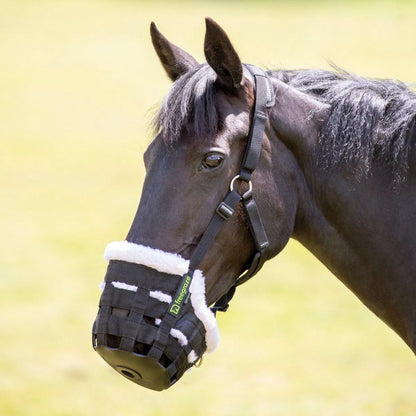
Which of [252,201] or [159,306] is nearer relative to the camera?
[159,306]

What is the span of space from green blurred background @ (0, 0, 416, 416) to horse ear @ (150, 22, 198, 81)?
0.31 m

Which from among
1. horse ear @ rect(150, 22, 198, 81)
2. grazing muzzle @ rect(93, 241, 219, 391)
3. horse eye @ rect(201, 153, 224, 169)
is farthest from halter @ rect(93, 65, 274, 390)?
horse ear @ rect(150, 22, 198, 81)

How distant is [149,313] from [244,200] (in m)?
0.62

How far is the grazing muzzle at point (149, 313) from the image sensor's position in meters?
2.84

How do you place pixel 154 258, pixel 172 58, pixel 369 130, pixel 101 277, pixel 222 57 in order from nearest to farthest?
pixel 154 258
pixel 222 57
pixel 369 130
pixel 172 58
pixel 101 277

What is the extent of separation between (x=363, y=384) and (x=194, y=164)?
5.87 m

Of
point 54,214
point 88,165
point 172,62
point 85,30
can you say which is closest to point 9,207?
point 54,214

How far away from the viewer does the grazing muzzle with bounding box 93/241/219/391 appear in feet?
9.32

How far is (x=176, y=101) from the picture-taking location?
2990 millimetres

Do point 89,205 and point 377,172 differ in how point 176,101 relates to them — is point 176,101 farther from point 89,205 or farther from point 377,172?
point 89,205

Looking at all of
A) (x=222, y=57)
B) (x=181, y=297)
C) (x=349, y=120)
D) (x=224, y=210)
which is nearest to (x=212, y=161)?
(x=224, y=210)

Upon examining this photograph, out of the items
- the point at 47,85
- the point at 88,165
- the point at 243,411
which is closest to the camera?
the point at 243,411

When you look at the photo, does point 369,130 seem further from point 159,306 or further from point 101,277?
point 101,277

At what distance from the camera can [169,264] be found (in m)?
2.84
